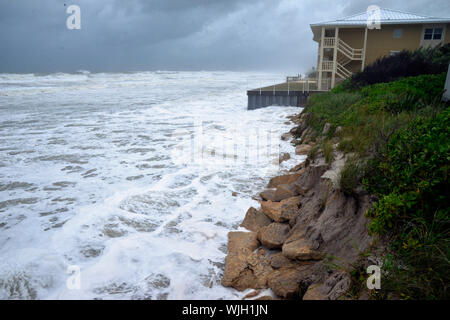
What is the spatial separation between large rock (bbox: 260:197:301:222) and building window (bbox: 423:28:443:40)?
70.7 feet

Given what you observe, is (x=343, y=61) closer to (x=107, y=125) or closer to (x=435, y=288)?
(x=107, y=125)

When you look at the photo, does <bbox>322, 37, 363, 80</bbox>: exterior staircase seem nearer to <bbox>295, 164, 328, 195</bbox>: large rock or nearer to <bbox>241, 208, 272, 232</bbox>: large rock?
<bbox>295, 164, 328, 195</bbox>: large rock

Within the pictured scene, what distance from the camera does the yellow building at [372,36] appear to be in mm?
19547

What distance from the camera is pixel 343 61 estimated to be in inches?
848

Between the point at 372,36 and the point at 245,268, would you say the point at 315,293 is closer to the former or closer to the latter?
the point at 245,268

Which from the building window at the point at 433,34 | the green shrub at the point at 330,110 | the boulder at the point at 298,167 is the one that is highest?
the building window at the point at 433,34

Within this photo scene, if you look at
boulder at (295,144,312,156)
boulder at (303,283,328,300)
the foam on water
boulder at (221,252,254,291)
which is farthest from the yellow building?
boulder at (303,283,328,300)

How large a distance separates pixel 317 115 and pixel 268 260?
7240 millimetres

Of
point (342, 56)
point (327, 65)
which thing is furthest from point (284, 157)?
point (342, 56)

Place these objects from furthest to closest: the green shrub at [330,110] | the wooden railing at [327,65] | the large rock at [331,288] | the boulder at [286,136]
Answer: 1. the wooden railing at [327,65]
2. the boulder at [286,136]
3. the green shrub at [330,110]
4. the large rock at [331,288]

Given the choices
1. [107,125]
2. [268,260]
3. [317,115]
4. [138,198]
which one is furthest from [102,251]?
[107,125]

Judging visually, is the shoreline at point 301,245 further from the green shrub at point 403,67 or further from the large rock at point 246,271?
the green shrub at point 403,67

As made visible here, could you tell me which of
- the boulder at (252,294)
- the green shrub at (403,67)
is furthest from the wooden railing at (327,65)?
the boulder at (252,294)

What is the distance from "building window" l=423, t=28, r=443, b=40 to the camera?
2002 cm
